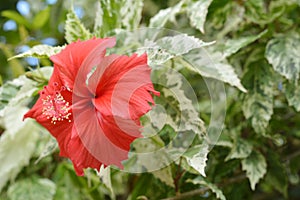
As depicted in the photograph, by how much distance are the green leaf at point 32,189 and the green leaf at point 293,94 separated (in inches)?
16.9

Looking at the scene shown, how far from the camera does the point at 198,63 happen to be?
0.74 metres

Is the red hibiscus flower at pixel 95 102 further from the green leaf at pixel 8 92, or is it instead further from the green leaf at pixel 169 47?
the green leaf at pixel 8 92

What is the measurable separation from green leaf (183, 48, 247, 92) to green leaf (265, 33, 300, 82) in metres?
0.07

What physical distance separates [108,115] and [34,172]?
0.47 metres

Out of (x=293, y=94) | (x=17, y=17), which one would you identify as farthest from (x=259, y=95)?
(x=17, y=17)

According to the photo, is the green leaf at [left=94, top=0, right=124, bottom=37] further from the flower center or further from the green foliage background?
the flower center

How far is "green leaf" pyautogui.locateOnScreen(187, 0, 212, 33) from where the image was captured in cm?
74

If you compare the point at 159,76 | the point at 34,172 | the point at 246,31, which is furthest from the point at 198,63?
the point at 34,172

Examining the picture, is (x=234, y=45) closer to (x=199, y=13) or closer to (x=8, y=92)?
(x=199, y=13)

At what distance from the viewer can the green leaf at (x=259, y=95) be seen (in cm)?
75

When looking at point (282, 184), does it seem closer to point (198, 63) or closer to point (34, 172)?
point (198, 63)

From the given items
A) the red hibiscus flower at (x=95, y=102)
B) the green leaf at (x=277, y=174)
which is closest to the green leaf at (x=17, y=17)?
the red hibiscus flower at (x=95, y=102)

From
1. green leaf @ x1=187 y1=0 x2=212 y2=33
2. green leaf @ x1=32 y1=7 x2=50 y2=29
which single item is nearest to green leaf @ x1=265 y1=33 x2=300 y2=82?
green leaf @ x1=187 y1=0 x2=212 y2=33

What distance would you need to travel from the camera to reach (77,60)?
573 millimetres
